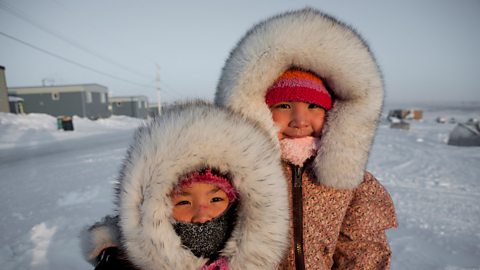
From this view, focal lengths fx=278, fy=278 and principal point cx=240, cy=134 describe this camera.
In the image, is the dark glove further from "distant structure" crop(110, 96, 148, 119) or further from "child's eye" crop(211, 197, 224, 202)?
"distant structure" crop(110, 96, 148, 119)

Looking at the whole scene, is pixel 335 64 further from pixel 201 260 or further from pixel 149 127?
pixel 201 260

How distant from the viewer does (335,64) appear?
1197 mm

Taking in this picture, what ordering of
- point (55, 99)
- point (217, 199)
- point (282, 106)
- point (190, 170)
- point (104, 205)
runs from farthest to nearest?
point (55, 99)
point (104, 205)
point (282, 106)
point (217, 199)
point (190, 170)

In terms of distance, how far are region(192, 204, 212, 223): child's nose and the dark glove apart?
0.31 metres

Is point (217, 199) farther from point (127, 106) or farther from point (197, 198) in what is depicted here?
point (127, 106)

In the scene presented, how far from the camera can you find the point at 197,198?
112 cm

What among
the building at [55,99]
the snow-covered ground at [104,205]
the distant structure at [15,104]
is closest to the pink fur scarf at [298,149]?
the snow-covered ground at [104,205]

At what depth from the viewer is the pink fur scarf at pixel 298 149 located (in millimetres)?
1205

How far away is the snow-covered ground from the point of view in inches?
95.8

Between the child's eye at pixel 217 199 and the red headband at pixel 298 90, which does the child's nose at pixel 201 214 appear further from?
the red headband at pixel 298 90

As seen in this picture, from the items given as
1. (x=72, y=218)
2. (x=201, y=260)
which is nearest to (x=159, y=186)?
(x=201, y=260)

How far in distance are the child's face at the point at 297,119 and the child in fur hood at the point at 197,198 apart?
15 centimetres

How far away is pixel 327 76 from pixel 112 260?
47.0 inches

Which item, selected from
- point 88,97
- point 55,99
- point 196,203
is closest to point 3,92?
point 55,99
